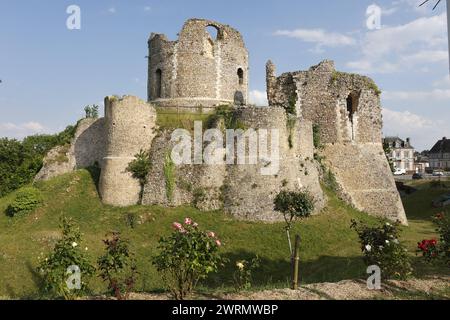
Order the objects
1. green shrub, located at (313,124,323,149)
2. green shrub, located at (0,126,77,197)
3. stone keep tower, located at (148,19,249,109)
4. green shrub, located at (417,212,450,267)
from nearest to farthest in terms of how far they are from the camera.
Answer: green shrub, located at (417,212,450,267)
green shrub, located at (313,124,323,149)
stone keep tower, located at (148,19,249,109)
green shrub, located at (0,126,77,197)

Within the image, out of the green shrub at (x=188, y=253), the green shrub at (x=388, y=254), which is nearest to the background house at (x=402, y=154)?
the green shrub at (x=388, y=254)

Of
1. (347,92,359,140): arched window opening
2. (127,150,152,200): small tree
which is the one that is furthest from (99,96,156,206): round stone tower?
(347,92,359,140): arched window opening

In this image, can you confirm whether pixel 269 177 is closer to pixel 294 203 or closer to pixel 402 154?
pixel 294 203

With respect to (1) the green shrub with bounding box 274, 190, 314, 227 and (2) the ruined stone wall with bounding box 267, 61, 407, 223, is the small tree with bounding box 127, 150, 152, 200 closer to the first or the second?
(1) the green shrub with bounding box 274, 190, 314, 227

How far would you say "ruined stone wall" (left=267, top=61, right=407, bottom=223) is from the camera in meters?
24.1

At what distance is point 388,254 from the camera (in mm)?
9414

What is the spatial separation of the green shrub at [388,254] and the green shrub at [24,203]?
17.5 meters

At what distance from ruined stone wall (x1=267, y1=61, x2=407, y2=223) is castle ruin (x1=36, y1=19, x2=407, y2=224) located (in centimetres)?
6

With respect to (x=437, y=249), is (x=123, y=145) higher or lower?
higher

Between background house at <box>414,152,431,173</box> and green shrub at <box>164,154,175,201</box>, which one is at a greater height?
background house at <box>414,152,431,173</box>

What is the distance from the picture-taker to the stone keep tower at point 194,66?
26.4 metres

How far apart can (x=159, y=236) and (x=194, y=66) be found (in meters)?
12.4

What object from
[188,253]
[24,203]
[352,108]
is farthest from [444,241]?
[24,203]
